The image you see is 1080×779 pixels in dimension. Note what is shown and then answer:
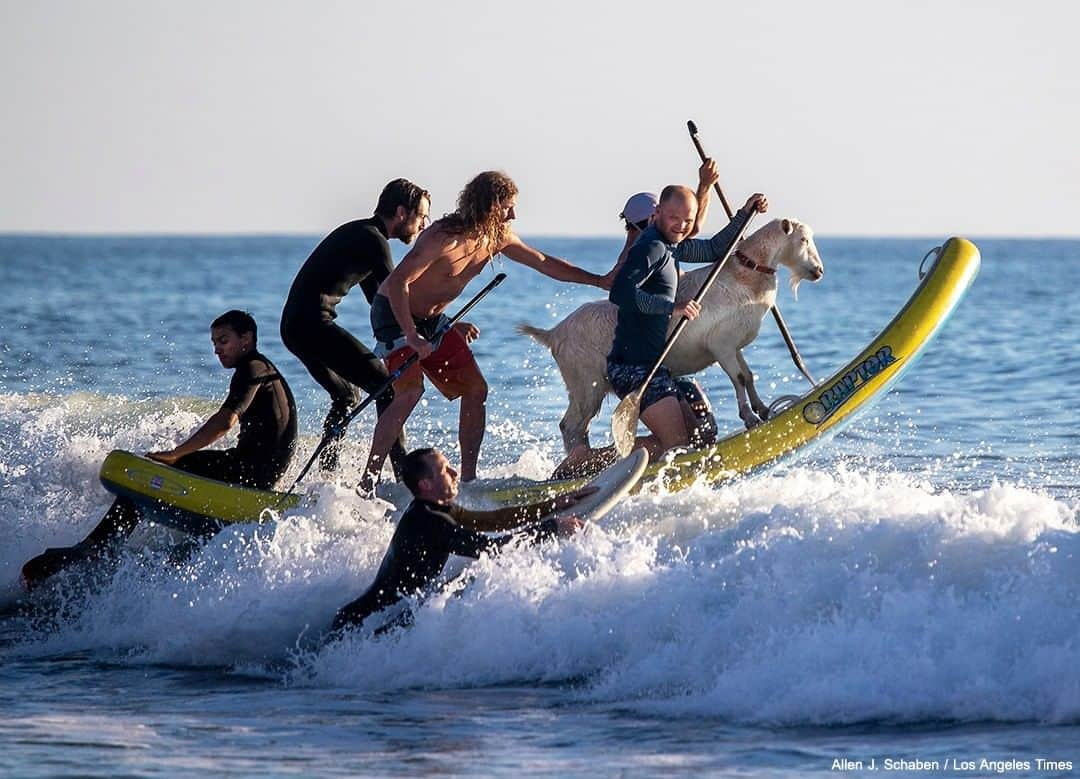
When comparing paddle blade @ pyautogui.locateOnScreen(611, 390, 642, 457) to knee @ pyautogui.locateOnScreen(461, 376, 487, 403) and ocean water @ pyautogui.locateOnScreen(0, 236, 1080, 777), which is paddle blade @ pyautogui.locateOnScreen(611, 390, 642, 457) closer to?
ocean water @ pyautogui.locateOnScreen(0, 236, 1080, 777)

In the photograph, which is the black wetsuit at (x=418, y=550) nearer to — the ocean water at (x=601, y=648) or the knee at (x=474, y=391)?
the ocean water at (x=601, y=648)

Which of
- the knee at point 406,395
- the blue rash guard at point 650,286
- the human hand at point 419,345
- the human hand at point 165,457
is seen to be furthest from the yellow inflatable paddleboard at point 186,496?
the blue rash guard at point 650,286

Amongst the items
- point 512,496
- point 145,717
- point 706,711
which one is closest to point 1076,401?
point 512,496

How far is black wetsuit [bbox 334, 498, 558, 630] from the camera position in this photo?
25.9ft

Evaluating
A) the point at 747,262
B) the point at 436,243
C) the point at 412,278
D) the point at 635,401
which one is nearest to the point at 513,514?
the point at 635,401

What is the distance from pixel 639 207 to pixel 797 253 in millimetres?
905

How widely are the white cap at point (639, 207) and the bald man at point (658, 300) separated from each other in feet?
1.16

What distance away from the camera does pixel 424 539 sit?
7902mm

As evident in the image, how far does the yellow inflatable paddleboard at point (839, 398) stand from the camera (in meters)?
9.27

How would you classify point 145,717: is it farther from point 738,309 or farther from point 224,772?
point 738,309

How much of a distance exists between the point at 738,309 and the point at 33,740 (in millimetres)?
4296

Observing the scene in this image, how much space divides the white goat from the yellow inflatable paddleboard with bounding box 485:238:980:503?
9.2 inches

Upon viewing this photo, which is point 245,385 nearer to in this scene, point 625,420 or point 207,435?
point 207,435

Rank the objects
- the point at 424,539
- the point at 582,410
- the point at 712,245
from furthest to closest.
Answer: the point at 582,410 < the point at 712,245 < the point at 424,539
